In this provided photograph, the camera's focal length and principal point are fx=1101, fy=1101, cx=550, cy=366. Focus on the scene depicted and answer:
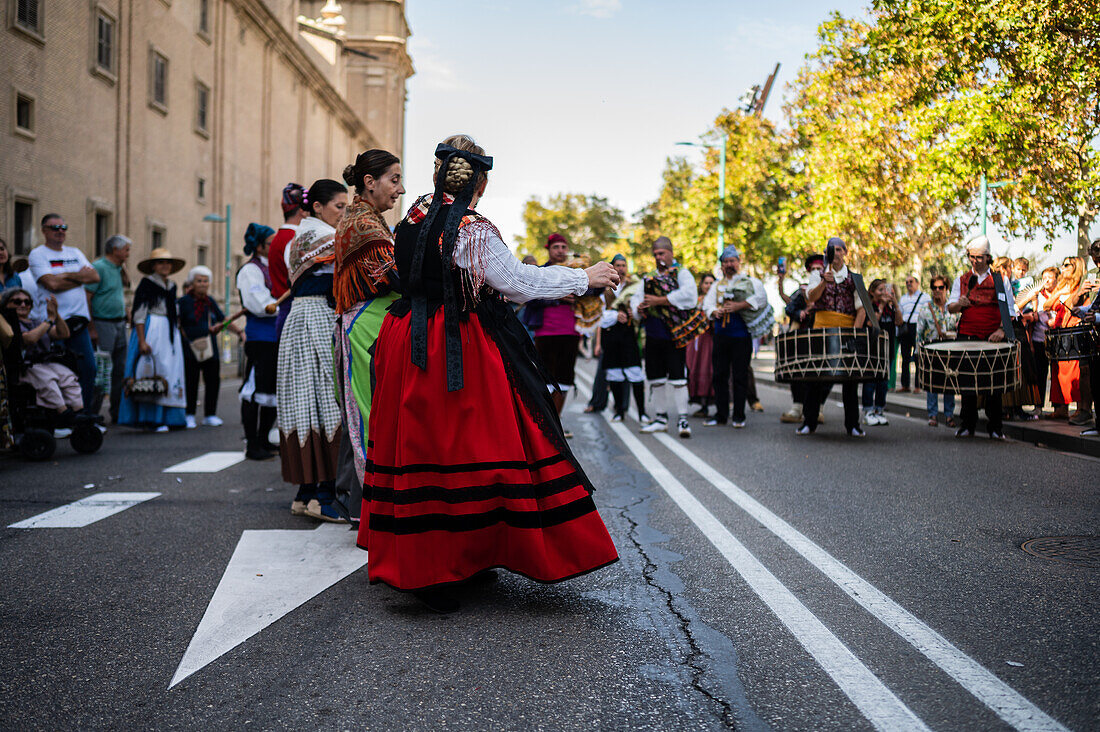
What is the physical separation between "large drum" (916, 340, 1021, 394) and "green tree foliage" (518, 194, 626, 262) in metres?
74.3

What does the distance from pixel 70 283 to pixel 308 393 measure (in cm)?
606

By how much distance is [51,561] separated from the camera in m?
5.14

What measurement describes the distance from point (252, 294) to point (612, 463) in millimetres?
3165

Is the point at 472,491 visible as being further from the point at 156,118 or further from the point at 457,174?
the point at 156,118

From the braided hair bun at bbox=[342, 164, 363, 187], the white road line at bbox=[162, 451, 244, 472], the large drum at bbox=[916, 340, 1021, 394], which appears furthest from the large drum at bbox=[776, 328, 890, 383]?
the braided hair bun at bbox=[342, 164, 363, 187]

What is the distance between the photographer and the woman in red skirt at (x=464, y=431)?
4.23m

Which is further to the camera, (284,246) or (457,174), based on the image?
(284,246)

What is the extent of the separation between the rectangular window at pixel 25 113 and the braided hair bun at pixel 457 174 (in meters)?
19.2

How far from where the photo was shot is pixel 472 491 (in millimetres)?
4242

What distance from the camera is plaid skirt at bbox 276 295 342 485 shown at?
6004 mm

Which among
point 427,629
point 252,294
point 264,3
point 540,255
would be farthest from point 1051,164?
point 540,255

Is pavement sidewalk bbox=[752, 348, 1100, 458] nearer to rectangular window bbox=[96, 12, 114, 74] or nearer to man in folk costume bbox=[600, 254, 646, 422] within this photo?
man in folk costume bbox=[600, 254, 646, 422]

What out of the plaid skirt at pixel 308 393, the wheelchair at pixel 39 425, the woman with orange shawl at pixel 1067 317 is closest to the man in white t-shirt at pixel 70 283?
the wheelchair at pixel 39 425

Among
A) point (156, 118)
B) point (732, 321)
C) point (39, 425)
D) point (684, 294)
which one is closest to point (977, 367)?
point (684, 294)
